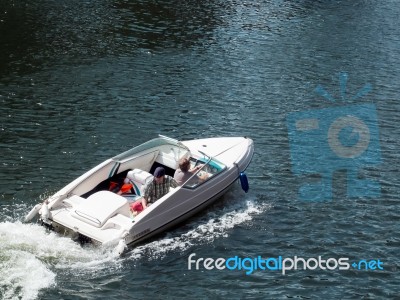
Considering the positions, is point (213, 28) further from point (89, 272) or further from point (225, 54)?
point (89, 272)

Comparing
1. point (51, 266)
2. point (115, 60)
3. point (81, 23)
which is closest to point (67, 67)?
point (115, 60)

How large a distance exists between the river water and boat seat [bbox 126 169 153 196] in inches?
81.4

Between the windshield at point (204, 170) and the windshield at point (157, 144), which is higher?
the windshield at point (157, 144)

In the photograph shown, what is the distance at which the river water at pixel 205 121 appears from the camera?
1906 cm

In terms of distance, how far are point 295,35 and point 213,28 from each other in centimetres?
548

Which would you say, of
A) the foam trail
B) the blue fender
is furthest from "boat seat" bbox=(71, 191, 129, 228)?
the blue fender

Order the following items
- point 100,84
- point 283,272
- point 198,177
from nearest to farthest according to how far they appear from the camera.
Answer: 1. point 283,272
2. point 198,177
3. point 100,84

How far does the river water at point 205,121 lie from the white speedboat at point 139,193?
55 cm

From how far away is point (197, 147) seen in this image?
24516 millimetres

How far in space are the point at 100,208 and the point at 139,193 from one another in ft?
7.67

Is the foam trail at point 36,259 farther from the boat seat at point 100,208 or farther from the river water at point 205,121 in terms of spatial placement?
the boat seat at point 100,208

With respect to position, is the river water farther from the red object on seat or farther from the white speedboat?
the red object on seat

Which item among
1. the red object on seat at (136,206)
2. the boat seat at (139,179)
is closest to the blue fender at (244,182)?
the boat seat at (139,179)

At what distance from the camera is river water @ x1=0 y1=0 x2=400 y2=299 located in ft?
62.5
